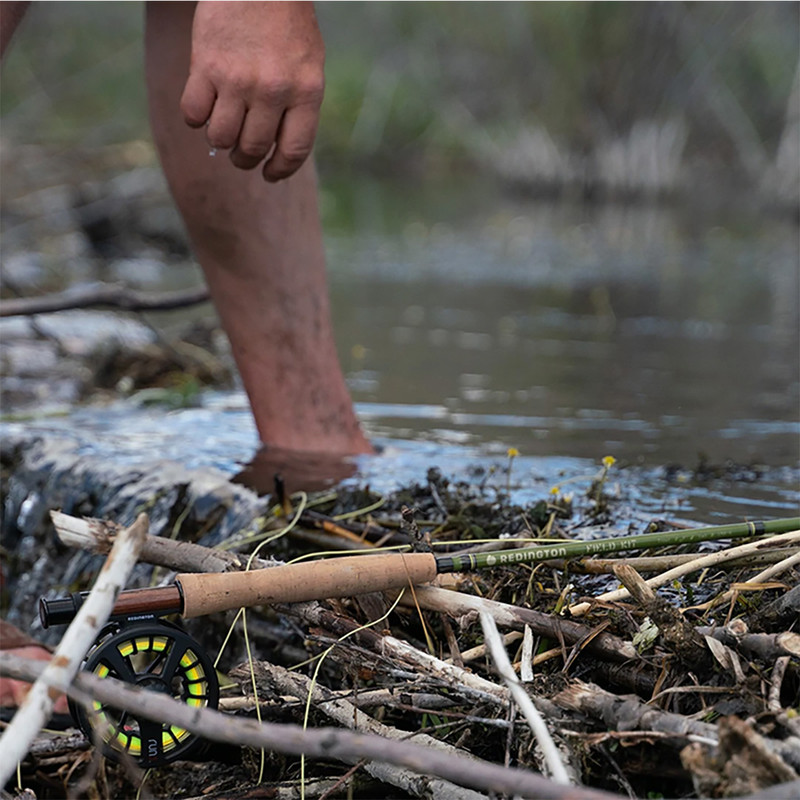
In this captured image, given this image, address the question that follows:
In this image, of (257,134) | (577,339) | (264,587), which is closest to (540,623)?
(264,587)

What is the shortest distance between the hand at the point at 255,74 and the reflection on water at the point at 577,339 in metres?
1.27

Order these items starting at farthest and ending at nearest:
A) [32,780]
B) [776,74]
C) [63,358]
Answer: [776,74]
[63,358]
[32,780]

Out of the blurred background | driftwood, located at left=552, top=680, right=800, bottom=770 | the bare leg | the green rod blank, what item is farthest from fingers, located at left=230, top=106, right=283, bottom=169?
the blurred background

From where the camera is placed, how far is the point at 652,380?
4090 mm

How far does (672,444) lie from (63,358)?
95.0 inches

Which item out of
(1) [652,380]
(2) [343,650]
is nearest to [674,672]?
(2) [343,650]

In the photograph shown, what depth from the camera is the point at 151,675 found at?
53.3 inches

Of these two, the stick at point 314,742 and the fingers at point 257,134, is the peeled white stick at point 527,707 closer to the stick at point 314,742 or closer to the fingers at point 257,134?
the stick at point 314,742

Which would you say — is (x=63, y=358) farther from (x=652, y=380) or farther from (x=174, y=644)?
(x=174, y=644)

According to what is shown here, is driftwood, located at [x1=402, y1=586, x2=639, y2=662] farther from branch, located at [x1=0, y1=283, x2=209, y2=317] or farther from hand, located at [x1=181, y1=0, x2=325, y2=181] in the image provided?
branch, located at [x1=0, y1=283, x2=209, y2=317]

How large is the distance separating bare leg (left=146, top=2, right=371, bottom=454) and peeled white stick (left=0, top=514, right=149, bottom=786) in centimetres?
157

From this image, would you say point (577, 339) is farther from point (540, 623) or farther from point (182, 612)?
point (182, 612)

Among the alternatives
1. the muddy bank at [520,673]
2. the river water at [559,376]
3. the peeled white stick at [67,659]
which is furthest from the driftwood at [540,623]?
the river water at [559,376]

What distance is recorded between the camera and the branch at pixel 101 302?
271 centimetres
